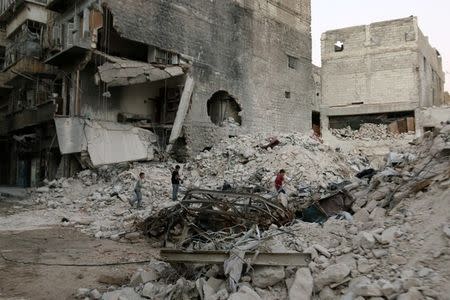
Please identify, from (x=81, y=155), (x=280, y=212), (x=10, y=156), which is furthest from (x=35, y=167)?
(x=280, y=212)

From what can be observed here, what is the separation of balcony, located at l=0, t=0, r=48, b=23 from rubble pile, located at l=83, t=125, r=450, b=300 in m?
17.5

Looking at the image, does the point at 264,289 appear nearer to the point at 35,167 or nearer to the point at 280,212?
the point at 280,212

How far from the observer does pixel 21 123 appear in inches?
747

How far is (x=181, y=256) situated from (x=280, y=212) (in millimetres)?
2721

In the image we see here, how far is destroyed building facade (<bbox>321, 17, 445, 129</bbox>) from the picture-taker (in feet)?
80.1

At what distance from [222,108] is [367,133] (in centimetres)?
1121

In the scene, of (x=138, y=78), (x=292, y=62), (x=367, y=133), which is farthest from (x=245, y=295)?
(x=367, y=133)

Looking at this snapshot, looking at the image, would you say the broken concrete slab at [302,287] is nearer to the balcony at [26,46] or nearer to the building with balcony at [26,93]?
the building with balcony at [26,93]

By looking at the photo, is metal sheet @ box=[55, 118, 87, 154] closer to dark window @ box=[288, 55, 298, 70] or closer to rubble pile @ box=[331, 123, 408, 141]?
dark window @ box=[288, 55, 298, 70]

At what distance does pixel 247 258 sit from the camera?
4336 mm

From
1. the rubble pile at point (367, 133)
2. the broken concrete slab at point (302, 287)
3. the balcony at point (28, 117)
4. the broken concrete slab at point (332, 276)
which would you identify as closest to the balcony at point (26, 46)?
the balcony at point (28, 117)

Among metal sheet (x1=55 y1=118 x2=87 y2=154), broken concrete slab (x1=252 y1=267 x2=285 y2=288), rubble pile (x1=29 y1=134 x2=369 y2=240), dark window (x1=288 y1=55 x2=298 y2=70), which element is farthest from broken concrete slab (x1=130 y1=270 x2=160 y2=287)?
dark window (x1=288 y1=55 x2=298 y2=70)

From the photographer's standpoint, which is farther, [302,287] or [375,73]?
[375,73]

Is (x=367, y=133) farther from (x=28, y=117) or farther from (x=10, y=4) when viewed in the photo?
(x=10, y=4)
